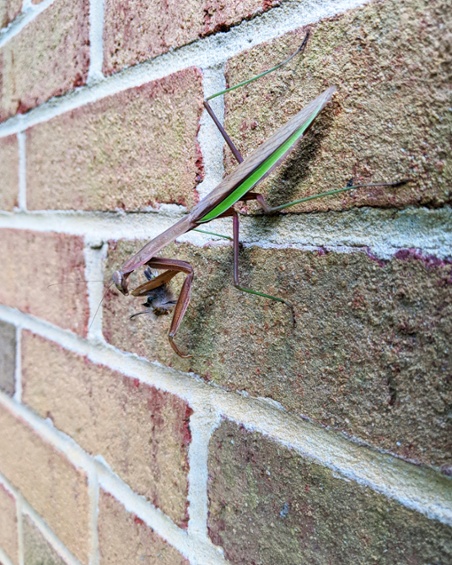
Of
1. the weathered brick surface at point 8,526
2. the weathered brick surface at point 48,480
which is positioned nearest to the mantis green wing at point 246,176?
the weathered brick surface at point 48,480

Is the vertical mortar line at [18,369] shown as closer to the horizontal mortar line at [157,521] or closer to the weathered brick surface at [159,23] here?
the horizontal mortar line at [157,521]

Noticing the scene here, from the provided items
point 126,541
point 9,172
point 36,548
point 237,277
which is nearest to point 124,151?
point 237,277

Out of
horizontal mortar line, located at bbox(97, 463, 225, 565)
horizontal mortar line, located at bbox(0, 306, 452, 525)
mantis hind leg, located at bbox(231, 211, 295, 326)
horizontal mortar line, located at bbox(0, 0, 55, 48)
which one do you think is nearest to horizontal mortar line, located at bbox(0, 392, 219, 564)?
horizontal mortar line, located at bbox(97, 463, 225, 565)

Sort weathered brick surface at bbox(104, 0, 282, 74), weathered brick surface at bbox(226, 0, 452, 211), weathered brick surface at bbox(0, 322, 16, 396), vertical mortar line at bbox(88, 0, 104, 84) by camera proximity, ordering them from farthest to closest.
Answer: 1. weathered brick surface at bbox(0, 322, 16, 396)
2. vertical mortar line at bbox(88, 0, 104, 84)
3. weathered brick surface at bbox(104, 0, 282, 74)
4. weathered brick surface at bbox(226, 0, 452, 211)

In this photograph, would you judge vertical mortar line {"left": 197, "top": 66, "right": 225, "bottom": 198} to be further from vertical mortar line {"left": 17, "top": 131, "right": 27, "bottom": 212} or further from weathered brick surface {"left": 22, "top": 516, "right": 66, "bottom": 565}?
weathered brick surface {"left": 22, "top": 516, "right": 66, "bottom": 565}

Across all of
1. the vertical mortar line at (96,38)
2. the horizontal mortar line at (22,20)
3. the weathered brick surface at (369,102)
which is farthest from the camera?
the horizontal mortar line at (22,20)

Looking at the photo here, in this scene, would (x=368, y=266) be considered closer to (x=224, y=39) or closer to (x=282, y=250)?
(x=282, y=250)
